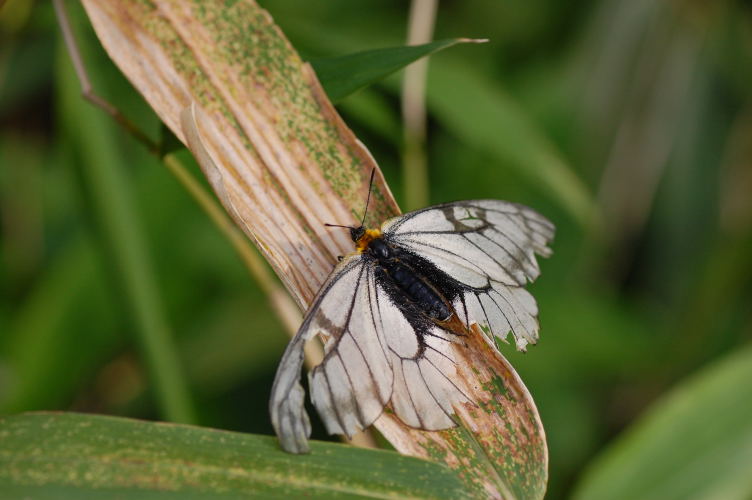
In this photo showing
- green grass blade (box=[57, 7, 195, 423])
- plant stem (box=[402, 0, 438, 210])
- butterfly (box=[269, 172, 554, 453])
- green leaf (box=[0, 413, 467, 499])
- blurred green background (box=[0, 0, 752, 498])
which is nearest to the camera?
green leaf (box=[0, 413, 467, 499])

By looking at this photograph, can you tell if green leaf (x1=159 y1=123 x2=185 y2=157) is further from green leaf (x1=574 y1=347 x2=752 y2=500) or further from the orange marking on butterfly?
green leaf (x1=574 y1=347 x2=752 y2=500)

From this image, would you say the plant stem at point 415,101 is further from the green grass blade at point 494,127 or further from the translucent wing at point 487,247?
the translucent wing at point 487,247

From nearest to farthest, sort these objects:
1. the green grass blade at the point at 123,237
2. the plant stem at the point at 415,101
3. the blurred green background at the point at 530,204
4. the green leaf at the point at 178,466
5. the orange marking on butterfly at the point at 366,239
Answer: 1. the green leaf at the point at 178,466
2. the orange marking on butterfly at the point at 366,239
3. the green grass blade at the point at 123,237
4. the plant stem at the point at 415,101
5. the blurred green background at the point at 530,204

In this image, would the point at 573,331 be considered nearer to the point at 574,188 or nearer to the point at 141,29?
the point at 574,188

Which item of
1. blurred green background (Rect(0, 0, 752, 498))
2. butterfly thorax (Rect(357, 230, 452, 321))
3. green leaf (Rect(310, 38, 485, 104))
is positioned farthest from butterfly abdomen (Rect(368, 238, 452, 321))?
blurred green background (Rect(0, 0, 752, 498))

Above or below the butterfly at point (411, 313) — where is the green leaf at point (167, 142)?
above

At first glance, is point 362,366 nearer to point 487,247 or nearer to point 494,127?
point 487,247

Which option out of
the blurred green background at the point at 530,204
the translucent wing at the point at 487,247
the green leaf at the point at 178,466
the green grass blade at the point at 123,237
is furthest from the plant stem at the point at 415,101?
the green leaf at the point at 178,466

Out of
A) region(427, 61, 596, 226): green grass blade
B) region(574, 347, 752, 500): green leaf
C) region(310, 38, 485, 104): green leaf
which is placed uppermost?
region(310, 38, 485, 104): green leaf
